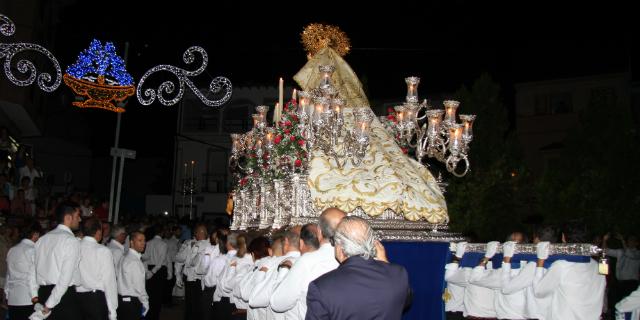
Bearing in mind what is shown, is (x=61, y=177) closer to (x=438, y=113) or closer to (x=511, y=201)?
(x=511, y=201)

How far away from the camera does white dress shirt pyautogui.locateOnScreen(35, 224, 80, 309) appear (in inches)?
295

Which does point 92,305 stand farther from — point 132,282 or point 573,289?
point 573,289

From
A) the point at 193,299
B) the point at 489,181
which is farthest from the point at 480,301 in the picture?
the point at 489,181

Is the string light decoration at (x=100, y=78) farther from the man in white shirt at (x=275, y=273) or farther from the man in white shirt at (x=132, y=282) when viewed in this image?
the man in white shirt at (x=275, y=273)

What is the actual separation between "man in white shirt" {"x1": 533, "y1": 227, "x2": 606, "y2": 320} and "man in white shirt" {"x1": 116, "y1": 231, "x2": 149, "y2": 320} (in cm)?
523

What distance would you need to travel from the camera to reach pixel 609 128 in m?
24.5

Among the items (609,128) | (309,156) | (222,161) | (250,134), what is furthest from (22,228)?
(222,161)

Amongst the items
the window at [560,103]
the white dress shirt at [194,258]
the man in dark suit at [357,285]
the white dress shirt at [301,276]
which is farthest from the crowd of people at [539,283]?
the window at [560,103]

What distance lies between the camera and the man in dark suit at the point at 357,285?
149 inches

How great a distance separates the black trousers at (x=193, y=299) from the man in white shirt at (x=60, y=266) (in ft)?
16.8

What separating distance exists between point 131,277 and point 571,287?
5676 mm

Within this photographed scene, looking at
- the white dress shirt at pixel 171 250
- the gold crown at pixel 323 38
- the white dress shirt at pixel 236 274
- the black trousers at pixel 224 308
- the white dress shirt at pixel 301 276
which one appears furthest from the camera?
the white dress shirt at pixel 171 250

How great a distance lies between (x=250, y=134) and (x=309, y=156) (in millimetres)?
1677

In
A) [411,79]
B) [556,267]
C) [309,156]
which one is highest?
[411,79]
